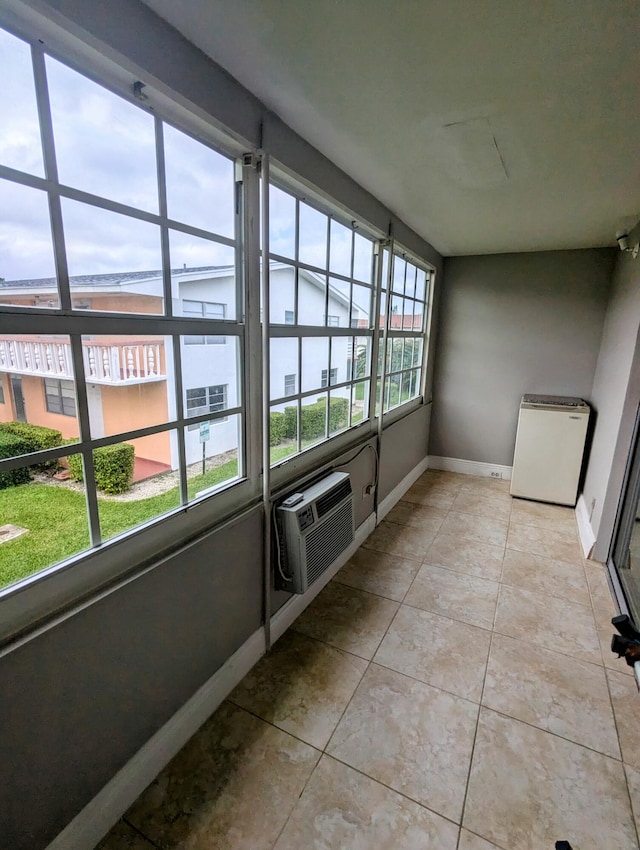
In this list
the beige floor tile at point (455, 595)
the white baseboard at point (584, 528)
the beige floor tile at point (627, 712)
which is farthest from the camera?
the white baseboard at point (584, 528)

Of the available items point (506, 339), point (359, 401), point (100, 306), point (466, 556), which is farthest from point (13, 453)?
point (506, 339)

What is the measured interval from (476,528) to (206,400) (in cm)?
258

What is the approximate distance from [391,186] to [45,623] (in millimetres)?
2507

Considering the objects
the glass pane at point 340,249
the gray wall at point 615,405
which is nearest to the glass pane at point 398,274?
the glass pane at point 340,249

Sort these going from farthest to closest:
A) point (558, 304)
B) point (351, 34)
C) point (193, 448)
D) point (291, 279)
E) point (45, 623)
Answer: point (558, 304) → point (291, 279) → point (193, 448) → point (351, 34) → point (45, 623)

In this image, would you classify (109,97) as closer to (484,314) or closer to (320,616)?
(320,616)

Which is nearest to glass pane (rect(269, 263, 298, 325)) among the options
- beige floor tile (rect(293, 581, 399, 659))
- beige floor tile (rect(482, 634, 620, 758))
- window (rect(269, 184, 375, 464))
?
window (rect(269, 184, 375, 464))

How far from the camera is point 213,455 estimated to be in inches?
59.3

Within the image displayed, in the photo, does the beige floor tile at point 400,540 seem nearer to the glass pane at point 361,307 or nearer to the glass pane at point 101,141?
the glass pane at point 361,307

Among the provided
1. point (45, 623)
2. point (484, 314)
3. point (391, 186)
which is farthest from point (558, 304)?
point (45, 623)

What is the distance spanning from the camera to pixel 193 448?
1.41 meters

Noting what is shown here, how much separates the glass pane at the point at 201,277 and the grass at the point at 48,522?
644mm

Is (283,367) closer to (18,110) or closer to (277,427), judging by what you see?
(277,427)

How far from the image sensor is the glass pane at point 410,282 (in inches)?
135
